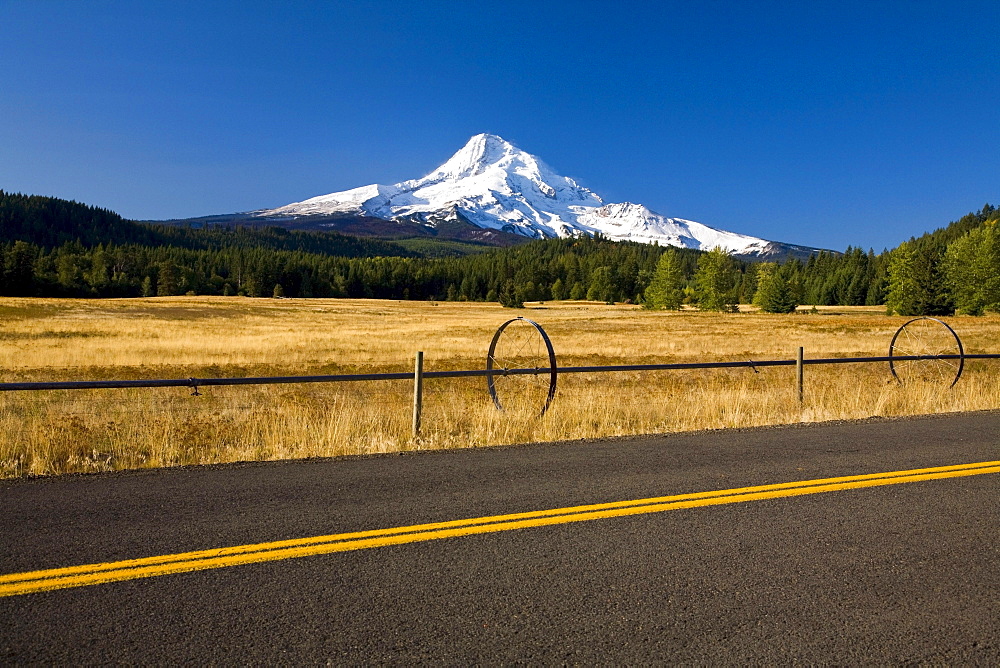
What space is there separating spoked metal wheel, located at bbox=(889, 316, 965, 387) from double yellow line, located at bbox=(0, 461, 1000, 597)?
965 centimetres

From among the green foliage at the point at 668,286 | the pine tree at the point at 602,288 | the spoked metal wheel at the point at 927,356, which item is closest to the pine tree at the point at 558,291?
the pine tree at the point at 602,288

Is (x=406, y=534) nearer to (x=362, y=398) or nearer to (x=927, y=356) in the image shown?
(x=362, y=398)

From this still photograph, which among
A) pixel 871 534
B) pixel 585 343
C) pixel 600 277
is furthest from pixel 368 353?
pixel 600 277

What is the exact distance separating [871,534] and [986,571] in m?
0.84

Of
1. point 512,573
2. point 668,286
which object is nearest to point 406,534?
point 512,573

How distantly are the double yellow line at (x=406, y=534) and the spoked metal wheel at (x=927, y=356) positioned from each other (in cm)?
965

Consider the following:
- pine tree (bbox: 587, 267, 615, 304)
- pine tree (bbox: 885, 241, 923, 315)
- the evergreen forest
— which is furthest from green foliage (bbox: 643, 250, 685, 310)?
pine tree (bbox: 587, 267, 615, 304)

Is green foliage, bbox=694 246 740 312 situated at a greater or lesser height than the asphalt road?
greater

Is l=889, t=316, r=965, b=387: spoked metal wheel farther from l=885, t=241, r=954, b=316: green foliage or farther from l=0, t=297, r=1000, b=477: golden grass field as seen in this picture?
l=885, t=241, r=954, b=316: green foliage

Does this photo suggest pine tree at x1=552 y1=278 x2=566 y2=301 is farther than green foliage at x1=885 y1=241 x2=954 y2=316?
Yes

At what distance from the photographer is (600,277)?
156 m

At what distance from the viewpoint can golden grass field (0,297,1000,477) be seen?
9289mm

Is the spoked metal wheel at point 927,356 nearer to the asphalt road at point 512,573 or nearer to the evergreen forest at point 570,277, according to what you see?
the asphalt road at point 512,573

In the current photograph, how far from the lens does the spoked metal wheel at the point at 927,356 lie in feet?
55.1
